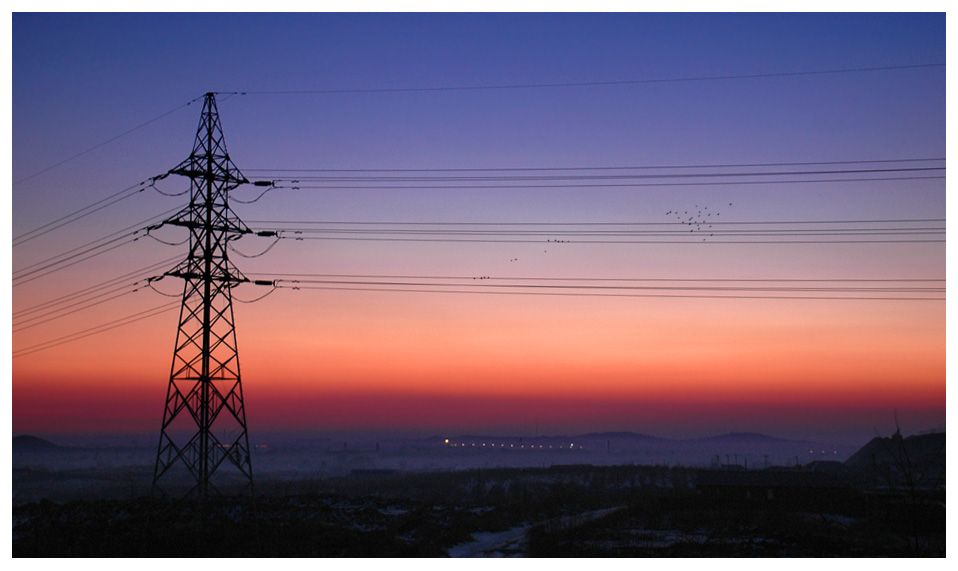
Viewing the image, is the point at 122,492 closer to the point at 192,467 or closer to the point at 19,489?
the point at 19,489

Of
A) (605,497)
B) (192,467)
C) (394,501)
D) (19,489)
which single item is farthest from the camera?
(19,489)

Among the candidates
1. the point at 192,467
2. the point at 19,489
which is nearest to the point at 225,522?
the point at 192,467

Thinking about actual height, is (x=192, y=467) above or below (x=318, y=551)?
above

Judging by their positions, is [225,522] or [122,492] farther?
[122,492]
